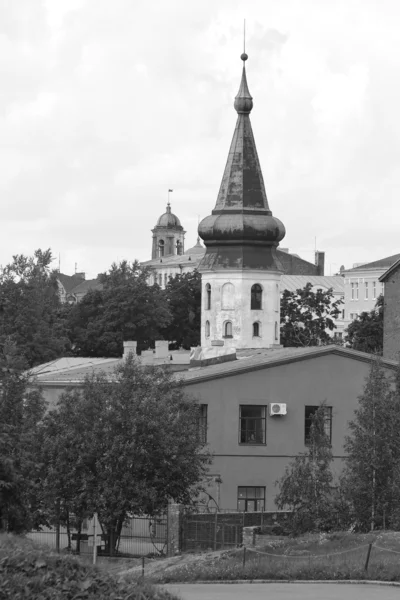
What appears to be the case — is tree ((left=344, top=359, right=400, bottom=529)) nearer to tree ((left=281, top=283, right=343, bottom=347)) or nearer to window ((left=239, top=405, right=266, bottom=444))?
window ((left=239, top=405, right=266, bottom=444))

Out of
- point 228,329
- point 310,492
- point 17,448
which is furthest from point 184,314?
point 17,448

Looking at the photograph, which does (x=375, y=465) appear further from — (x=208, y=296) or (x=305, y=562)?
(x=208, y=296)

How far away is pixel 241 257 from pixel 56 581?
3629 inches

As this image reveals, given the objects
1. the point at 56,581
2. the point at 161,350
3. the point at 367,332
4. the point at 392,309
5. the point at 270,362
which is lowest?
the point at 56,581

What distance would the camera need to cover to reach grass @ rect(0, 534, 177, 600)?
1975cm

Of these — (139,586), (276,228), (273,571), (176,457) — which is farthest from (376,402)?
(276,228)

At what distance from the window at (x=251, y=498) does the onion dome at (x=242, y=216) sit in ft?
179

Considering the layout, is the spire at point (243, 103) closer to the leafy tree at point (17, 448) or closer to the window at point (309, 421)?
the window at point (309, 421)

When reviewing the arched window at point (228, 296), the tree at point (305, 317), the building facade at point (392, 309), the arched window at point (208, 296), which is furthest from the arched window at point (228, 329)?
the tree at point (305, 317)

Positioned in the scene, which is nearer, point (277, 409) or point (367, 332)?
point (277, 409)

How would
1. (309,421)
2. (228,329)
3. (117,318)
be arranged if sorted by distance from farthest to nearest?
(117,318) < (228,329) < (309,421)

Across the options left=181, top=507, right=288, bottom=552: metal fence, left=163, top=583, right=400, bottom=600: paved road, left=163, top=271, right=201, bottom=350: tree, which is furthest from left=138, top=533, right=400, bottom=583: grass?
left=163, top=271, right=201, bottom=350: tree

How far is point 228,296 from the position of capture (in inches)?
4441

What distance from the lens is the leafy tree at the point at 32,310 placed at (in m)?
110
